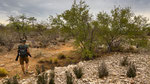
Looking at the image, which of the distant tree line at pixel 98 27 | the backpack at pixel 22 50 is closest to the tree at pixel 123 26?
the distant tree line at pixel 98 27

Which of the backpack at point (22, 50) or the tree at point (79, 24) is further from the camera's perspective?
the tree at point (79, 24)

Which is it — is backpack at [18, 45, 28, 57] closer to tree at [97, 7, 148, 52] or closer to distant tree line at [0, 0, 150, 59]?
distant tree line at [0, 0, 150, 59]

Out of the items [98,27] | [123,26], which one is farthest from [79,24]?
[123,26]

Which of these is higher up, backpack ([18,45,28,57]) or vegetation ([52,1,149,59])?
vegetation ([52,1,149,59])

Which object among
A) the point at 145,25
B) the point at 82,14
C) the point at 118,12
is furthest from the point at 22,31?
the point at 145,25

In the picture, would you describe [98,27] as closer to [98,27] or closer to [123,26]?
[98,27]

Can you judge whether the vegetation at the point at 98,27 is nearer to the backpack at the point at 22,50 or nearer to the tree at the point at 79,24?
the tree at the point at 79,24

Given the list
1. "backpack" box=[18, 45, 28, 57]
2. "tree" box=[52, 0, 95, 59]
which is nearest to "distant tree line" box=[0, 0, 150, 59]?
"tree" box=[52, 0, 95, 59]

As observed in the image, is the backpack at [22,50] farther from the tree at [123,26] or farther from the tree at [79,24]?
the tree at [123,26]

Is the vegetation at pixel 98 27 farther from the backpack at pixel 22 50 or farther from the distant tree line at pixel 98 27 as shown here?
the backpack at pixel 22 50

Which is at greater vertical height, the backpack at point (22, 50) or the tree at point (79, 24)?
the tree at point (79, 24)

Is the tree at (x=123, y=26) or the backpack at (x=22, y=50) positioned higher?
the tree at (x=123, y=26)

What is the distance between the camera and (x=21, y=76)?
7539 millimetres

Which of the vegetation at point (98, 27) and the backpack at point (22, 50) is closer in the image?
the backpack at point (22, 50)
